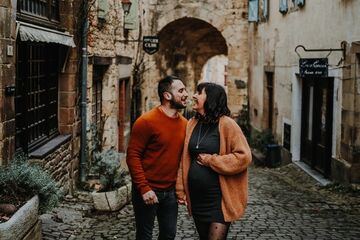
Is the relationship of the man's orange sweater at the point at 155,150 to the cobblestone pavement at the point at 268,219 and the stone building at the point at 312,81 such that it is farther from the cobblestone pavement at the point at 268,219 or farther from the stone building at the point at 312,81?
the stone building at the point at 312,81

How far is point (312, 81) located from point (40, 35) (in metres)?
6.86

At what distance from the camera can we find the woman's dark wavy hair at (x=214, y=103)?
13.0ft

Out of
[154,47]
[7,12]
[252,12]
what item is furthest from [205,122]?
[252,12]

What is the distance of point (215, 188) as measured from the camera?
3.93 m

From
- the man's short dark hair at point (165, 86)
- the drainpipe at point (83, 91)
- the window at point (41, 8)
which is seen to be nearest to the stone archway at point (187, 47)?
the drainpipe at point (83, 91)

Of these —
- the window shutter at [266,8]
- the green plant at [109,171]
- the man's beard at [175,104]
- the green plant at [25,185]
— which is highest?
the window shutter at [266,8]

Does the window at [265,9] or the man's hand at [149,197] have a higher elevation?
the window at [265,9]

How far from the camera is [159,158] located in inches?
164

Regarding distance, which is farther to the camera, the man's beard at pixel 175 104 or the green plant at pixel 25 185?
the green plant at pixel 25 185

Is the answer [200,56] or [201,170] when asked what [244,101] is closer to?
[200,56]

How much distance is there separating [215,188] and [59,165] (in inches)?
162

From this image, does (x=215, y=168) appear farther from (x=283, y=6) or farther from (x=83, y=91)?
(x=283, y=6)

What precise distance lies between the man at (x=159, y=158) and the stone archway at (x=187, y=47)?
15309 mm

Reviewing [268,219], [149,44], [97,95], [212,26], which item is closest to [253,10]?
[212,26]
